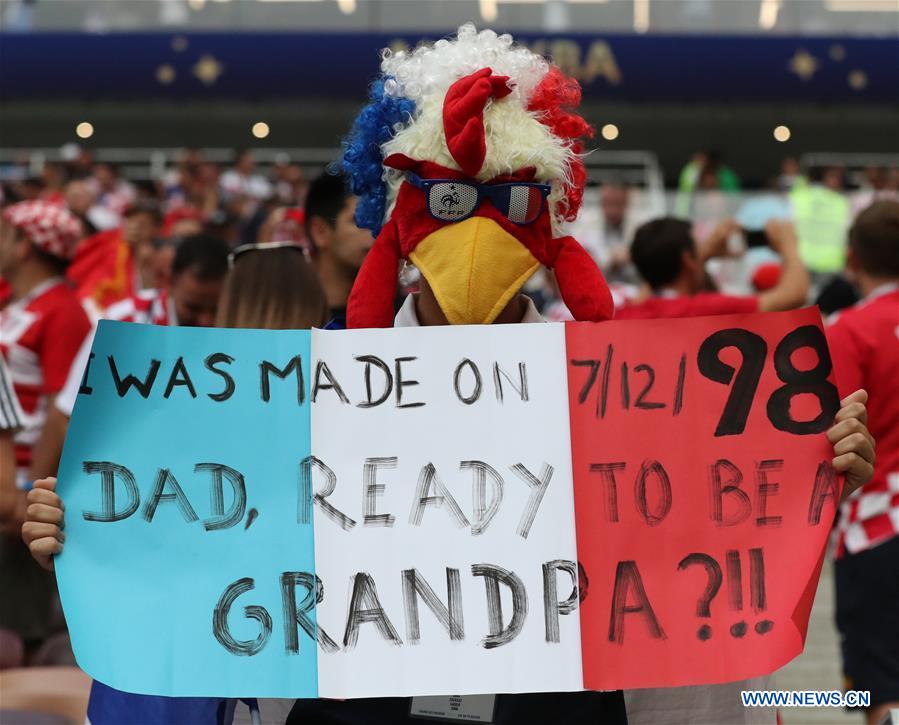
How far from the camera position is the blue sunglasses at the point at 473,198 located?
246 cm

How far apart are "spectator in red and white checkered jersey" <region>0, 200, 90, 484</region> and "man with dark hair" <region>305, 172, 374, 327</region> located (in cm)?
117

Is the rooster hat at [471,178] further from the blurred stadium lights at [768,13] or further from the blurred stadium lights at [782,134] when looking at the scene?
the blurred stadium lights at [782,134]

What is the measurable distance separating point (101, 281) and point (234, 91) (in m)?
16.1

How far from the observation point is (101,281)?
7.54 meters

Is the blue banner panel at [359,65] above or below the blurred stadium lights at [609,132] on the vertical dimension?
above

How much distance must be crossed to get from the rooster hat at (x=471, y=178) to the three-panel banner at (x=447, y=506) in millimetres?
152

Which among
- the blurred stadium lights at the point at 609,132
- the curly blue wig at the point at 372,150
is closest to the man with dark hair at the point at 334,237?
the curly blue wig at the point at 372,150

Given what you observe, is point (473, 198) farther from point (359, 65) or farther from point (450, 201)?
point (359, 65)

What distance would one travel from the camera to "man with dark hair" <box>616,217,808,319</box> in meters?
5.26

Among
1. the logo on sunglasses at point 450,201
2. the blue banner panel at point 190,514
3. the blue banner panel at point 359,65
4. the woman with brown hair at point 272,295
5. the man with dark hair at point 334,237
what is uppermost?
the blue banner panel at point 359,65

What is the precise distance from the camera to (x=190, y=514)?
232 cm

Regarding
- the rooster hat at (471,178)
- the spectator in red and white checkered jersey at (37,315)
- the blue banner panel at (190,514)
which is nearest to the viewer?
the blue banner panel at (190,514)

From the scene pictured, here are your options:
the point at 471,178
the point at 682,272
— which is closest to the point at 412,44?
the point at 682,272

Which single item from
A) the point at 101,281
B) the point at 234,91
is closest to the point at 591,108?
the point at 234,91
